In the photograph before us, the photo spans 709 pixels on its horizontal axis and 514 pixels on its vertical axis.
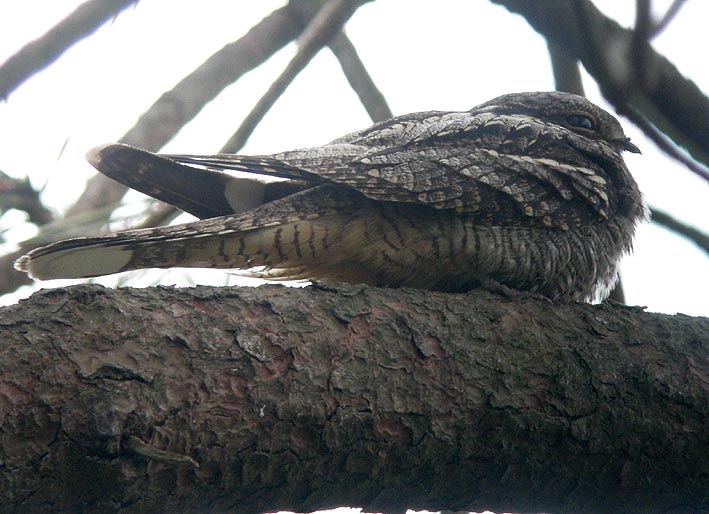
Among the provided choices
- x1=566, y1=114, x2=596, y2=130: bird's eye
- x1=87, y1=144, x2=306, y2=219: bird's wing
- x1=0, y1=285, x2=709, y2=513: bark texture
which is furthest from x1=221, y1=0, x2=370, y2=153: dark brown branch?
x1=0, y1=285, x2=709, y2=513: bark texture

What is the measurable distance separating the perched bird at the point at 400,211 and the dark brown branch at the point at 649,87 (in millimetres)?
755

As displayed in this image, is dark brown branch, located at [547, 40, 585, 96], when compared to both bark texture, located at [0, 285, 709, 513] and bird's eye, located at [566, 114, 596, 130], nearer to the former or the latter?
bird's eye, located at [566, 114, 596, 130]

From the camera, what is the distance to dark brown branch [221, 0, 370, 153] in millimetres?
2953

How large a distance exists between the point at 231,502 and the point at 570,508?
911mm

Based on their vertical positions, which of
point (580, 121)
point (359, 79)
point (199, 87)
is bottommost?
point (580, 121)

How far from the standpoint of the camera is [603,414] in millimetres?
2146

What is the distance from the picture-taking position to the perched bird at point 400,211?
2.60 metres

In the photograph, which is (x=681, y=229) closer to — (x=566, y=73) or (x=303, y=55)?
(x=566, y=73)

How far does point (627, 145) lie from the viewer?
3.54m

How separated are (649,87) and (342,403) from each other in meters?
1.05

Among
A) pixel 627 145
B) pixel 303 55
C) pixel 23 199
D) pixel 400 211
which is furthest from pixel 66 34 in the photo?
pixel 627 145

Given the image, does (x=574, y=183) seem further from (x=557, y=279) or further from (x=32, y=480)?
(x=32, y=480)

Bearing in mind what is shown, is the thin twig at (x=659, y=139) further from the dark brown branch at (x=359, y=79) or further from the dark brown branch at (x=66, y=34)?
the dark brown branch at (x=359, y=79)

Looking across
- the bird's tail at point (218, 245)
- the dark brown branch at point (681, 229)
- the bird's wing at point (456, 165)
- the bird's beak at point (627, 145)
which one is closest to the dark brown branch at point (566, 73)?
the bird's wing at point (456, 165)
